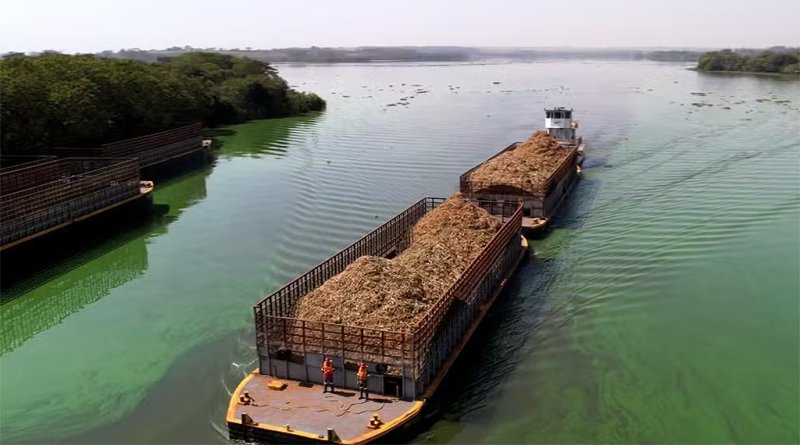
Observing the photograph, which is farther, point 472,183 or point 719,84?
point 719,84

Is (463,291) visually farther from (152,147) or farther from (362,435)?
(152,147)

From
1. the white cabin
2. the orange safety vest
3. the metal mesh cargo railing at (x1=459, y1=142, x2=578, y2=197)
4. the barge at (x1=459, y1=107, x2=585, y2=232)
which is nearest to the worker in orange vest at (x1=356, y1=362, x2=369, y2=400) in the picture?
the orange safety vest

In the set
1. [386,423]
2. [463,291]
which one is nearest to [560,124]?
[463,291]

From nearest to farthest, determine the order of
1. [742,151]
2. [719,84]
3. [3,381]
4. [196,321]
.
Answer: [3,381]
[196,321]
[742,151]
[719,84]

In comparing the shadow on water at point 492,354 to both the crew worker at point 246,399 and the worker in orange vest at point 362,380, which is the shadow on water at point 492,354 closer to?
the worker in orange vest at point 362,380

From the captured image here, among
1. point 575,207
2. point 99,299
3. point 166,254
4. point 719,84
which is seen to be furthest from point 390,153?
point 719,84

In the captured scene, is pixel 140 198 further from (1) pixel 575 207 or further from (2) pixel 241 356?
(1) pixel 575 207
